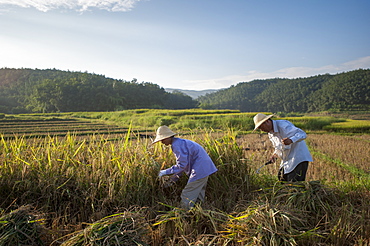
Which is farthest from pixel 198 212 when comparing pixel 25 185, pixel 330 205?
pixel 25 185

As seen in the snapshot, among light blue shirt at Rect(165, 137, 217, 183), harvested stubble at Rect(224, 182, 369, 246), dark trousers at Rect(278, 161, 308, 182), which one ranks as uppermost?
light blue shirt at Rect(165, 137, 217, 183)

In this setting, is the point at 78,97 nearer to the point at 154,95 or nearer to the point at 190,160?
the point at 154,95

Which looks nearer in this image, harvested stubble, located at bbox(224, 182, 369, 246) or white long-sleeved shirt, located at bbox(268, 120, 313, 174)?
harvested stubble, located at bbox(224, 182, 369, 246)

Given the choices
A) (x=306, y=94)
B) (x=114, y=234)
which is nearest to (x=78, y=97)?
(x=306, y=94)

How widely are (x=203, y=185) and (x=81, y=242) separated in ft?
5.47

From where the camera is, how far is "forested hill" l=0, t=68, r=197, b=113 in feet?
154

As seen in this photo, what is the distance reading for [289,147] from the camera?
11.7 ft

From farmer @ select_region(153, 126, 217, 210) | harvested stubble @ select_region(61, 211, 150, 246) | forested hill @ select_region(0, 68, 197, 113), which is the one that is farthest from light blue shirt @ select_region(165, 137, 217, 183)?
forested hill @ select_region(0, 68, 197, 113)

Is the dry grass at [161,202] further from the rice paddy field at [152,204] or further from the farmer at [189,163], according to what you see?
the farmer at [189,163]

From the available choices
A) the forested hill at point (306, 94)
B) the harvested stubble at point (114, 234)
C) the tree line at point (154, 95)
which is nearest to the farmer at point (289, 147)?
the harvested stubble at point (114, 234)

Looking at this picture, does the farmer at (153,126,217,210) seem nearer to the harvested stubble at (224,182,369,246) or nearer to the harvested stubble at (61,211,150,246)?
the harvested stubble at (224,182,369,246)

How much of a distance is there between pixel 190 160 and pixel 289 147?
4.87 ft

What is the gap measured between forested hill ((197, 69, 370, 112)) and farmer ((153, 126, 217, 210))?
39.0 m

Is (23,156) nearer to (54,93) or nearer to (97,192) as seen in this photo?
(97,192)
